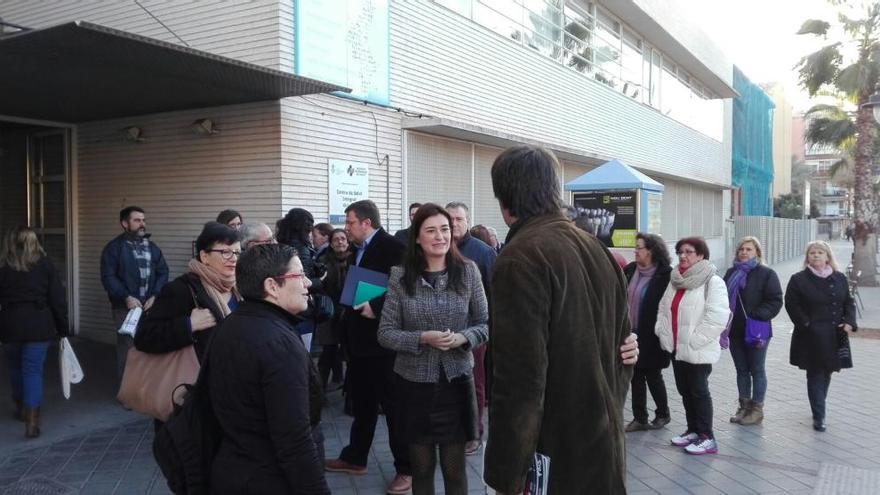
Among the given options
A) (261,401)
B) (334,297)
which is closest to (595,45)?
(334,297)

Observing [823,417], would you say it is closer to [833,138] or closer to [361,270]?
[361,270]

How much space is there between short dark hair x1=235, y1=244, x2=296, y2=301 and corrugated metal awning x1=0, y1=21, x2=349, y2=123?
2975 mm

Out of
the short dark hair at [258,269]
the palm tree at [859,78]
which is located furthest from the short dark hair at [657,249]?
the palm tree at [859,78]

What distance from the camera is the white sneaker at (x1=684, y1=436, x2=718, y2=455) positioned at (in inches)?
216

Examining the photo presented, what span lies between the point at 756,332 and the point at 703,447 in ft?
4.17

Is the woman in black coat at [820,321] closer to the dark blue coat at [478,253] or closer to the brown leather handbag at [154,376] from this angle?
the dark blue coat at [478,253]

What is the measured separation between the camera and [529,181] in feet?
7.90

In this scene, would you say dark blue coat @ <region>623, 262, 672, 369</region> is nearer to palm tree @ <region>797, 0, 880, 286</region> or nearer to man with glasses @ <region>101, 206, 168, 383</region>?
man with glasses @ <region>101, 206, 168, 383</region>

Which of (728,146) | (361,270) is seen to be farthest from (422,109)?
(728,146)

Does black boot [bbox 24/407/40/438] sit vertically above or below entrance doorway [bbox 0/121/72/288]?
below

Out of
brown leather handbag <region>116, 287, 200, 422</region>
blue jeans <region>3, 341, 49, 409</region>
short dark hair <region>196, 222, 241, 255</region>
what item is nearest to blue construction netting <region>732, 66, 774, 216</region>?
blue jeans <region>3, 341, 49, 409</region>

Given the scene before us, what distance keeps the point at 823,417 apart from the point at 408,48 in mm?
6736

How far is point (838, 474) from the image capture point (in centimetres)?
510

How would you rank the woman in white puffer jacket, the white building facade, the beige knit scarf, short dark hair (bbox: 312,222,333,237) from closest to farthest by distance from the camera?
the beige knit scarf < the woman in white puffer jacket < short dark hair (bbox: 312,222,333,237) < the white building facade
